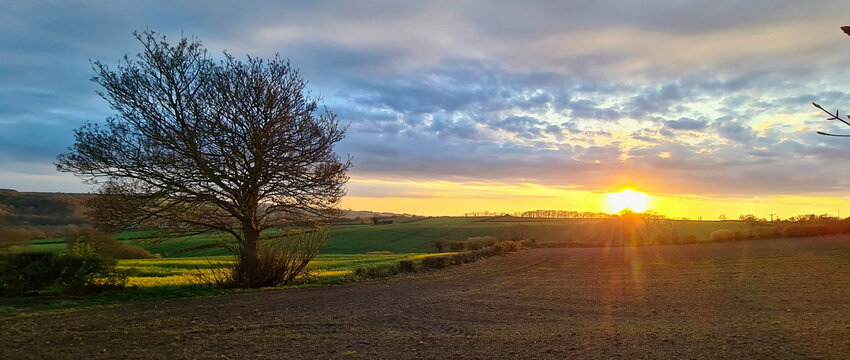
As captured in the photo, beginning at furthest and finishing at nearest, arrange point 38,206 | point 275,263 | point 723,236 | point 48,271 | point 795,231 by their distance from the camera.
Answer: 1. point 38,206
2. point 723,236
3. point 795,231
4. point 275,263
5. point 48,271

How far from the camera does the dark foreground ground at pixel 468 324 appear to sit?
23.1 ft

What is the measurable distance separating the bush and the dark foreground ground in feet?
8.27

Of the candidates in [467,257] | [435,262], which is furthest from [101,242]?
[467,257]

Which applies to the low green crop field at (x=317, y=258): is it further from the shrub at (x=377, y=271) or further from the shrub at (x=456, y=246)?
the shrub at (x=456, y=246)

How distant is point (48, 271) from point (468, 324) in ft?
33.4

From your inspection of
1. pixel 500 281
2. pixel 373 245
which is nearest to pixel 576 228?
pixel 373 245

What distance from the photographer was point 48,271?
1188 centimetres

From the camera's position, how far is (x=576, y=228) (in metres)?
80.6

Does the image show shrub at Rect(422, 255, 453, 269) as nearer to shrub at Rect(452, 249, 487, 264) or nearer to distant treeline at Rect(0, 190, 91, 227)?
shrub at Rect(452, 249, 487, 264)

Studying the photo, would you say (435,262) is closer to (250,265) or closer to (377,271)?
(377,271)

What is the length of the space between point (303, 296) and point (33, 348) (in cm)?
610

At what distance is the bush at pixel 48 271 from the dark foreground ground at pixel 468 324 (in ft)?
8.27

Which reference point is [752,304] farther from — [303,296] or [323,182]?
[323,182]

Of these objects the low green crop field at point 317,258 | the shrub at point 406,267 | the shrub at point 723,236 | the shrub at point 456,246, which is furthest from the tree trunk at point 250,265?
the shrub at point 723,236
